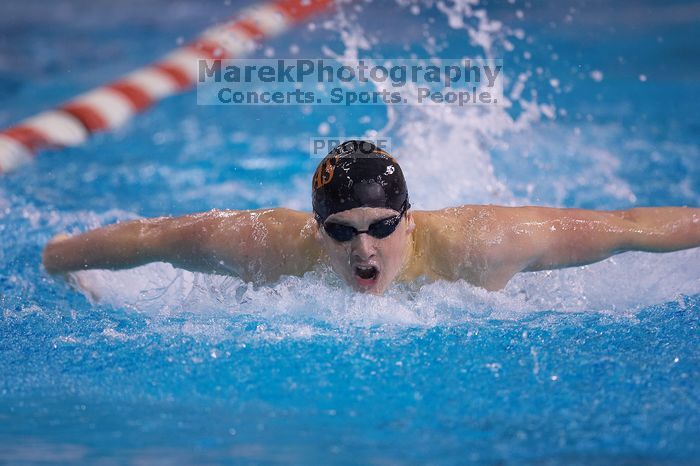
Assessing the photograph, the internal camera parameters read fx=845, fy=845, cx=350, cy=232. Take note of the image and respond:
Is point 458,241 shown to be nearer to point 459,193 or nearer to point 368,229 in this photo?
point 368,229

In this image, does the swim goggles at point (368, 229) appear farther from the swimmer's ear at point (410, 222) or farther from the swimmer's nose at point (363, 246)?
the swimmer's ear at point (410, 222)

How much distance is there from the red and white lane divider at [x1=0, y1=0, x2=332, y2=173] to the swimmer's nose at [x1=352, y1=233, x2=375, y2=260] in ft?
9.45

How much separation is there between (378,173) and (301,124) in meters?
3.23

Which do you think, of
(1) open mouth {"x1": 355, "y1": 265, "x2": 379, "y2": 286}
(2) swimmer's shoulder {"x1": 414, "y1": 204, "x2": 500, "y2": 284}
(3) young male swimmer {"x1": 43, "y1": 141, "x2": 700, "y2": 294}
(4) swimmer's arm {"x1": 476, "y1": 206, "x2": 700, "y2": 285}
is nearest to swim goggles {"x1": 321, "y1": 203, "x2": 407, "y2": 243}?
(3) young male swimmer {"x1": 43, "y1": 141, "x2": 700, "y2": 294}

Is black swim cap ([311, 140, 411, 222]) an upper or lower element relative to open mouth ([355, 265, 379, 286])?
upper

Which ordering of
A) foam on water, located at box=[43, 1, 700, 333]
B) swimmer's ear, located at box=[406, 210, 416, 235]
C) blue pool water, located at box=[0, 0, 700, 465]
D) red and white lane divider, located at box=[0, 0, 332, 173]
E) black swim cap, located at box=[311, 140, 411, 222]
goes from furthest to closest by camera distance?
1. red and white lane divider, located at box=[0, 0, 332, 173]
2. foam on water, located at box=[43, 1, 700, 333]
3. swimmer's ear, located at box=[406, 210, 416, 235]
4. black swim cap, located at box=[311, 140, 411, 222]
5. blue pool water, located at box=[0, 0, 700, 465]

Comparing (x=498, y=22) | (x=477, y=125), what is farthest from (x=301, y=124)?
(x=498, y=22)

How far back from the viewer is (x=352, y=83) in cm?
623

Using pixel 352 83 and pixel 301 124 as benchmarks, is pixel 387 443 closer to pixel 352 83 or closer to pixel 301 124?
pixel 301 124

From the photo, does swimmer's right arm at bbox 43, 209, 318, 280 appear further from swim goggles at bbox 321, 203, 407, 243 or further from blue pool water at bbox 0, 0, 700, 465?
swim goggles at bbox 321, 203, 407, 243

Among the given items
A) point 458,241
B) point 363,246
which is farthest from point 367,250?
point 458,241

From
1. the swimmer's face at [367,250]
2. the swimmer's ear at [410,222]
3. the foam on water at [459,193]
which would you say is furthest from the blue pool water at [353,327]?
the swimmer's ear at [410,222]

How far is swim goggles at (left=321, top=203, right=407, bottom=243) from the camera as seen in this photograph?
264 centimetres

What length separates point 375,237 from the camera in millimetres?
2662
